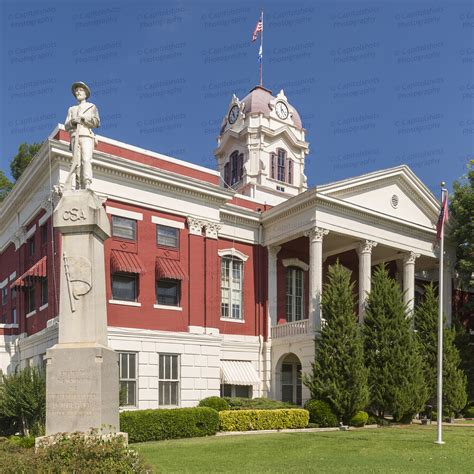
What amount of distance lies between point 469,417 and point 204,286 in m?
16.9

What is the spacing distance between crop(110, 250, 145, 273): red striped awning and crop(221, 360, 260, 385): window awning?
6.86 m

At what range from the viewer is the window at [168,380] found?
26078mm

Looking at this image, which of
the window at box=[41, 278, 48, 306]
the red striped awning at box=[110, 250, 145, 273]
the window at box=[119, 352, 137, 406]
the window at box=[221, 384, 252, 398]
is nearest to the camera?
the window at box=[119, 352, 137, 406]

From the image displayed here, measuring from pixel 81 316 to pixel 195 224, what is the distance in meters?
16.7

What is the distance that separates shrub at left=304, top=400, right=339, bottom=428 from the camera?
2570 cm

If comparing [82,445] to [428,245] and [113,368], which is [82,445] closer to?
[113,368]

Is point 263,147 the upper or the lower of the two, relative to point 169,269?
upper

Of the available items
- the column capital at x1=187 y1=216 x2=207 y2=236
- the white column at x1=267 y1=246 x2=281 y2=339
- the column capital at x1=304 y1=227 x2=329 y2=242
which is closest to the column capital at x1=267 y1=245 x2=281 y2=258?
the white column at x1=267 y1=246 x2=281 y2=339

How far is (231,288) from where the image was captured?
101ft

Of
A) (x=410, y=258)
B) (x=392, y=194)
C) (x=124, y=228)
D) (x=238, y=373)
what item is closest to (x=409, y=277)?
(x=410, y=258)

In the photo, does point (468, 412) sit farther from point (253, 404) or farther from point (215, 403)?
point (215, 403)

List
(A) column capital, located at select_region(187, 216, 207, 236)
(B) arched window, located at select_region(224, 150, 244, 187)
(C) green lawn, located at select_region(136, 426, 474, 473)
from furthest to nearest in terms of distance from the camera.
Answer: (B) arched window, located at select_region(224, 150, 244, 187)
(A) column capital, located at select_region(187, 216, 207, 236)
(C) green lawn, located at select_region(136, 426, 474, 473)

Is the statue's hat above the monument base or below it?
above

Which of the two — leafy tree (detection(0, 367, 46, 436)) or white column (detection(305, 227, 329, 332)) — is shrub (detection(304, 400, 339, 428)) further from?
leafy tree (detection(0, 367, 46, 436))
